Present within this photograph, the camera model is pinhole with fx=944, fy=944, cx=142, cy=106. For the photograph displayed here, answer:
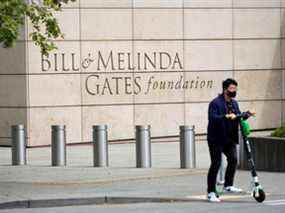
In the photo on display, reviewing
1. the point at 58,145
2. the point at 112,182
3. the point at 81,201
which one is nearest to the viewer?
the point at 81,201

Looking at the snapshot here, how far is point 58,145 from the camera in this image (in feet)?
66.0

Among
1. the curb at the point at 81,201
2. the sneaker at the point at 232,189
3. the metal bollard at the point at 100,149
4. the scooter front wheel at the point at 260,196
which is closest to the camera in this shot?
the scooter front wheel at the point at 260,196

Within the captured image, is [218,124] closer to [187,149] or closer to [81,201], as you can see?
[81,201]

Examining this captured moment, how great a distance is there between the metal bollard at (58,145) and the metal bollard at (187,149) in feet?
8.91

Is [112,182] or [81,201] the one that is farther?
[112,182]

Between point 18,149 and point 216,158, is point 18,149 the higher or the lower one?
the lower one

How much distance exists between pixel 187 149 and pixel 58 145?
9.62 ft

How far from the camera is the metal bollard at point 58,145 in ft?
65.8

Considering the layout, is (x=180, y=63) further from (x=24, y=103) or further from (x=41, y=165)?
(x=41, y=165)

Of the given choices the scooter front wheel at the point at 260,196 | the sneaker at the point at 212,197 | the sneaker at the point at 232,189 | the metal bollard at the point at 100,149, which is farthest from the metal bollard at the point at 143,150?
the scooter front wheel at the point at 260,196

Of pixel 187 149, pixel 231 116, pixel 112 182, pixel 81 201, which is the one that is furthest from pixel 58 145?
pixel 231 116

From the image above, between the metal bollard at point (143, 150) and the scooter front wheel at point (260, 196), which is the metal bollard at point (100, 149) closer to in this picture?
Answer: the metal bollard at point (143, 150)

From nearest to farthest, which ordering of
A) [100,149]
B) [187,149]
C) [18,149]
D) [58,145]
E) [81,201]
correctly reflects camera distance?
[81,201] < [187,149] < [100,149] < [58,145] < [18,149]

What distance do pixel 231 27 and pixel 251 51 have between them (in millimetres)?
943
